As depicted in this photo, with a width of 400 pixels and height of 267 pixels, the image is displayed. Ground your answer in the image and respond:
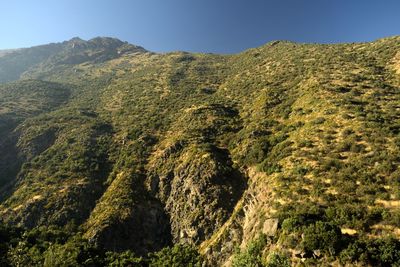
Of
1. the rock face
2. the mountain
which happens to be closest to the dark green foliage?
the mountain

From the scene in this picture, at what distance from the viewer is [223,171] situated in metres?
45.3

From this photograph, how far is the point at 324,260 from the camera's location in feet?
85.2

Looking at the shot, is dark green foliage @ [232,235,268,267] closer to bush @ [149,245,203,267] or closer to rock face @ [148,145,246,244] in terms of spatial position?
bush @ [149,245,203,267]

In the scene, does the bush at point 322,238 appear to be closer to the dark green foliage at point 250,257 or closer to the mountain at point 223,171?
the mountain at point 223,171

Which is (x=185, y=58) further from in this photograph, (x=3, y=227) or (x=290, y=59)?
(x=3, y=227)

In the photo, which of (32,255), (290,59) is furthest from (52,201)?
(290,59)

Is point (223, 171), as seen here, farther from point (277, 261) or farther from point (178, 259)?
point (277, 261)

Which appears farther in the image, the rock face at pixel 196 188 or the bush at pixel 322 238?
the rock face at pixel 196 188

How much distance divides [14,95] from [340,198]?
9740 cm

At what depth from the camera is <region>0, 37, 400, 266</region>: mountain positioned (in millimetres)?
30359

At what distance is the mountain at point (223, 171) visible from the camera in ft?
99.6

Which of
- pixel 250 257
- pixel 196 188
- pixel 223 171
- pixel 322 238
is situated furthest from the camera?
pixel 223 171

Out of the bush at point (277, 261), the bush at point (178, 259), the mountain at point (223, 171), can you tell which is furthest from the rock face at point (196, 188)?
the bush at point (277, 261)

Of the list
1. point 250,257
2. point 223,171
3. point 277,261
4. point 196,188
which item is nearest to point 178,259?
point 250,257
